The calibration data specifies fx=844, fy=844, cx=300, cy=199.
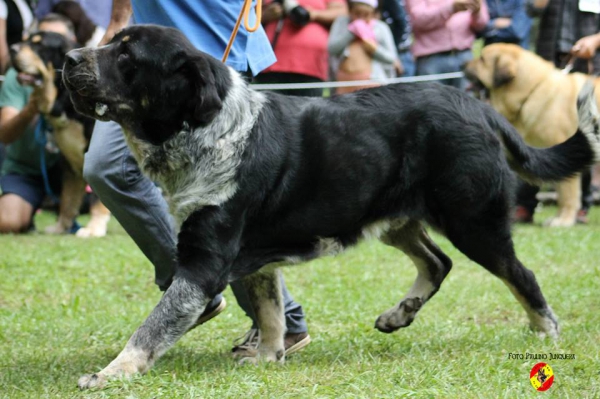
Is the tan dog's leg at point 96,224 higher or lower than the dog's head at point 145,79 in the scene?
lower

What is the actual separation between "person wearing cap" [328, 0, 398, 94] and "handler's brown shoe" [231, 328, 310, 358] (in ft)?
16.9

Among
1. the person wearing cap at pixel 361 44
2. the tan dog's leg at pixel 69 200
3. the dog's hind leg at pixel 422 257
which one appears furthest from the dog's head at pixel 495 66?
the dog's hind leg at pixel 422 257

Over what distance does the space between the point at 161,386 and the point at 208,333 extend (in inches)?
55.0

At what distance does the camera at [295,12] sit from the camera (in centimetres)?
777

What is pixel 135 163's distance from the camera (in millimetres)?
3961

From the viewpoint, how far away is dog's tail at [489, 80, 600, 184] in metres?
4.36

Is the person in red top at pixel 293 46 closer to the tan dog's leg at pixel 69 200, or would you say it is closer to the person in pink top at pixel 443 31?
the person in pink top at pixel 443 31

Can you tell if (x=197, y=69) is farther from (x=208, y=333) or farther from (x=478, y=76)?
(x=478, y=76)

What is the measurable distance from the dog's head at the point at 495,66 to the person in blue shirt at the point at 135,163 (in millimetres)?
5131

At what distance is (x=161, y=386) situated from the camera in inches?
135

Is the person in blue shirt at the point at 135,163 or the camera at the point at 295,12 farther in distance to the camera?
the camera at the point at 295,12


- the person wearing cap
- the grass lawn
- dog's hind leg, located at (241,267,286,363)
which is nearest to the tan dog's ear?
the person wearing cap

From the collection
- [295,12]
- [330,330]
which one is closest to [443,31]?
[295,12]

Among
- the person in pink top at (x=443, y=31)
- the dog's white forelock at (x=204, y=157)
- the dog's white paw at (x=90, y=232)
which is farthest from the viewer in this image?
the person in pink top at (x=443, y=31)
